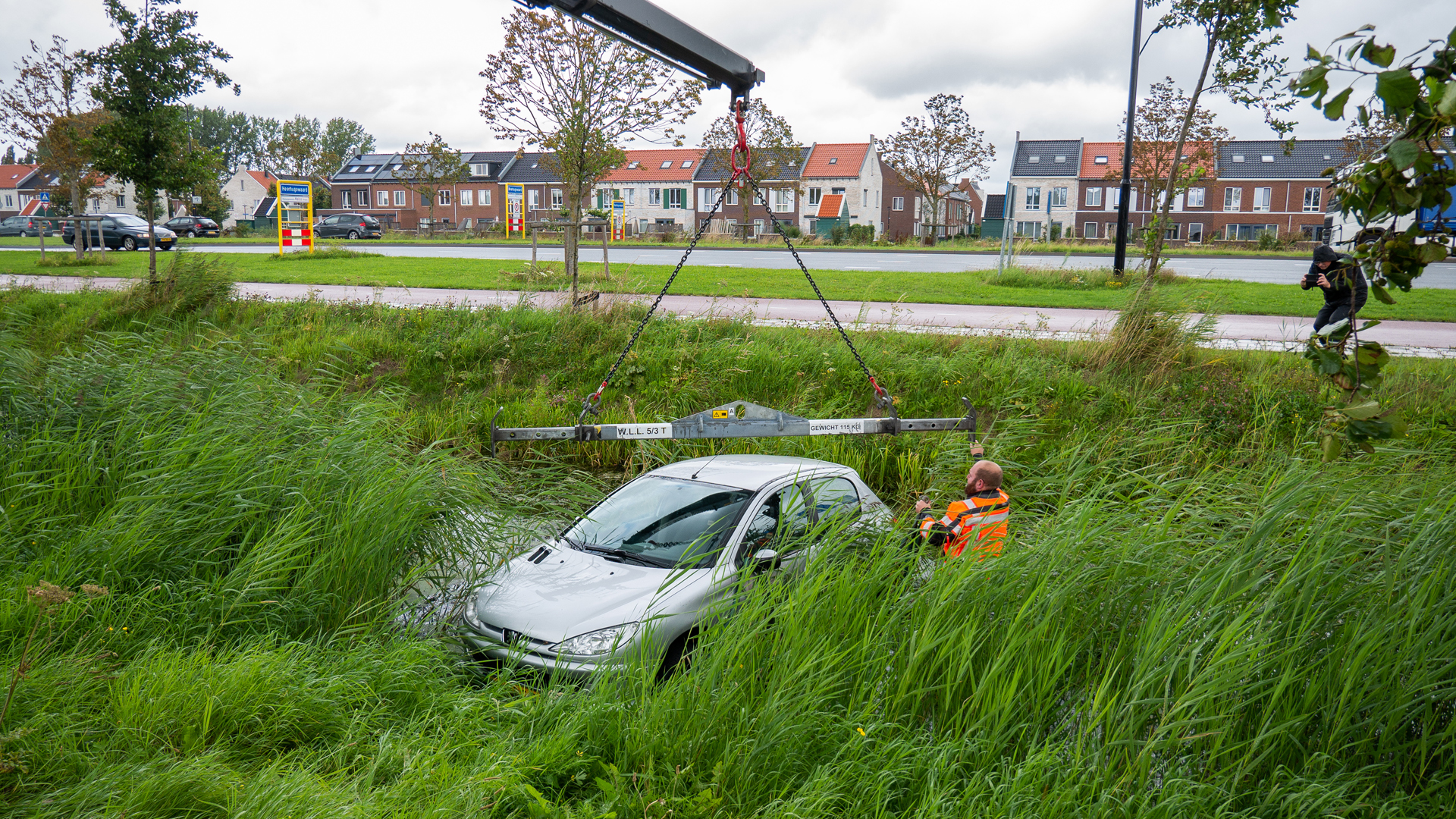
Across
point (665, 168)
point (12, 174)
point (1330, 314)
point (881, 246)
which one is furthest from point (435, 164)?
point (12, 174)

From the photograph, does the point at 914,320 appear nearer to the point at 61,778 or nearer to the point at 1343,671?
the point at 1343,671

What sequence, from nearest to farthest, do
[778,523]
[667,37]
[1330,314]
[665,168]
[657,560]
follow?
1. [778,523]
2. [657,560]
3. [667,37]
4. [1330,314]
5. [665,168]

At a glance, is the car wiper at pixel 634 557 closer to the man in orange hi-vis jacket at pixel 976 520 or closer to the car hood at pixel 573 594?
the car hood at pixel 573 594

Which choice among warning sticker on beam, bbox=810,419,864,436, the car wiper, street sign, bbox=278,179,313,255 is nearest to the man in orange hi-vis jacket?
warning sticker on beam, bbox=810,419,864,436

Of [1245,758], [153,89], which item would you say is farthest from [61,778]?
[153,89]

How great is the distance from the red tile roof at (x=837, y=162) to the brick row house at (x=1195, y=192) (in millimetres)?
11359

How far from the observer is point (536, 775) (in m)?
3.63

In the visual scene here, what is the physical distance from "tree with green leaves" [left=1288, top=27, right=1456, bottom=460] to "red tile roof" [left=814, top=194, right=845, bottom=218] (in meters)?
64.2

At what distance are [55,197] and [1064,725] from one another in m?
56.9

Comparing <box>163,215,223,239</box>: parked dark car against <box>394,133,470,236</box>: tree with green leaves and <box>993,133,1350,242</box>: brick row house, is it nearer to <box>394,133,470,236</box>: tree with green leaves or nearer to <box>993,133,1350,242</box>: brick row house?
<box>394,133,470,236</box>: tree with green leaves

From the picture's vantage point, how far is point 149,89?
48.9ft

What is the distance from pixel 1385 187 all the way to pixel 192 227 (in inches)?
2052

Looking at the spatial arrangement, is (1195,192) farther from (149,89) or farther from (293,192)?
(149,89)

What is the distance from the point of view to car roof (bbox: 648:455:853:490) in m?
6.51
